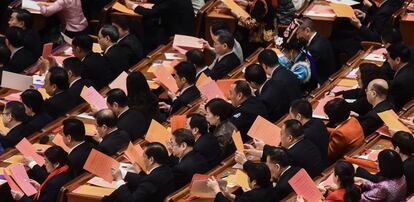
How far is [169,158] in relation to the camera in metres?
10.7

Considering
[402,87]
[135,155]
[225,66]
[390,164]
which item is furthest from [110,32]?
[390,164]

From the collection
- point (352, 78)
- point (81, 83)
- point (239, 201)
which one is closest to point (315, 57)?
point (352, 78)

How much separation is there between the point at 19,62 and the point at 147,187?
157 inches

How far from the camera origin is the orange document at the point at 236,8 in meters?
13.8

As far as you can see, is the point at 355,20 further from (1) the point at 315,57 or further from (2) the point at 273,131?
(2) the point at 273,131

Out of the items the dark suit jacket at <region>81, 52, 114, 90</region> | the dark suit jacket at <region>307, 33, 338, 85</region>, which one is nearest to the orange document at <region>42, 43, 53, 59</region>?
the dark suit jacket at <region>81, 52, 114, 90</region>

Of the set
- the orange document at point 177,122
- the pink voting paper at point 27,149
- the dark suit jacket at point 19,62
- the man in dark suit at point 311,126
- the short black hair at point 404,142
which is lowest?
the dark suit jacket at point 19,62

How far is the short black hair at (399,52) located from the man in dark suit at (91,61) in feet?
10.2

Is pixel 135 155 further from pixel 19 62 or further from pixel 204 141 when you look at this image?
pixel 19 62

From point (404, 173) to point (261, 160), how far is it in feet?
4.13

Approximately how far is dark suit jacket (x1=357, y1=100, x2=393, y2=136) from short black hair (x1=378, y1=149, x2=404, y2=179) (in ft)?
5.01

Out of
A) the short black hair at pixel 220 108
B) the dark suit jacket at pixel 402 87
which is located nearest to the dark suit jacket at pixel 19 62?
the short black hair at pixel 220 108

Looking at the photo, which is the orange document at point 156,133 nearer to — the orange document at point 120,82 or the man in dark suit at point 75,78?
the orange document at point 120,82

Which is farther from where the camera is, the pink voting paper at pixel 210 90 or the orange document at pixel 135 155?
the pink voting paper at pixel 210 90
